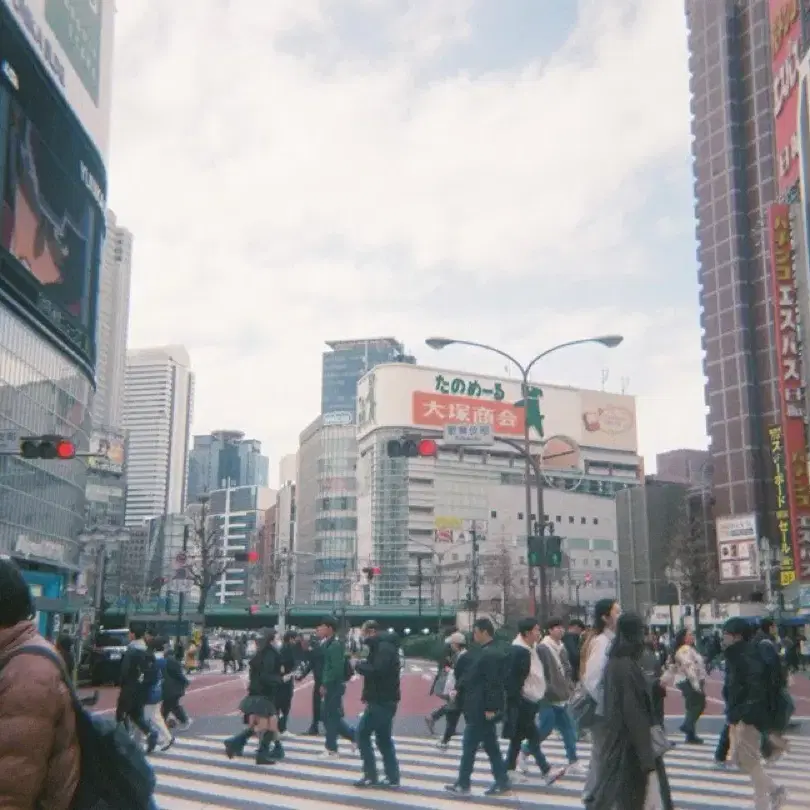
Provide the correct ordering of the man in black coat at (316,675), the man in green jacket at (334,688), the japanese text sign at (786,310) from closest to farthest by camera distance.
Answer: the man in green jacket at (334,688), the man in black coat at (316,675), the japanese text sign at (786,310)

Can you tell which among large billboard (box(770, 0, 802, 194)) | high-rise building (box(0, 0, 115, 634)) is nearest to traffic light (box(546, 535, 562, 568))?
high-rise building (box(0, 0, 115, 634))

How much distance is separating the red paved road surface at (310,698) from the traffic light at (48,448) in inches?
244

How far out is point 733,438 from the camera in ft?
261

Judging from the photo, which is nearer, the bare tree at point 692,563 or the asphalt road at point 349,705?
the asphalt road at point 349,705

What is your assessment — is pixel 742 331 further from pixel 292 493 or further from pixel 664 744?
pixel 292 493

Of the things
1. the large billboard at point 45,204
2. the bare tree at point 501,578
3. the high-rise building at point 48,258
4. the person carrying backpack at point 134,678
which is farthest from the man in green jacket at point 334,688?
the bare tree at point 501,578

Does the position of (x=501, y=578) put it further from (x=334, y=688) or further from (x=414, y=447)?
(x=334, y=688)

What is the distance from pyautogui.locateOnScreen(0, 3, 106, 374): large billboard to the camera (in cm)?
4231

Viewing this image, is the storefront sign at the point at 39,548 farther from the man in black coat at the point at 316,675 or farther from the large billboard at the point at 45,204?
the man in black coat at the point at 316,675

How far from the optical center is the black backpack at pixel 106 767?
3.25m

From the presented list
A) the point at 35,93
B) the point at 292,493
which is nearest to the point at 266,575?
the point at 292,493

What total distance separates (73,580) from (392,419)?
77.0 m

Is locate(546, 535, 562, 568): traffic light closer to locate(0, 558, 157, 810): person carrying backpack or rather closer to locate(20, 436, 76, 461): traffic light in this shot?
locate(20, 436, 76, 461): traffic light

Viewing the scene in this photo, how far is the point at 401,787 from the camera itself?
36.4 ft
